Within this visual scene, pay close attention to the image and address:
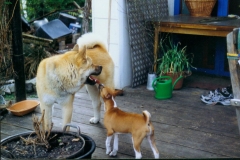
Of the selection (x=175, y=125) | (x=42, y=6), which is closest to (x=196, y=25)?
(x=175, y=125)

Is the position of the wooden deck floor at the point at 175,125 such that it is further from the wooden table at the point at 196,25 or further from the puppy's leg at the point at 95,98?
the wooden table at the point at 196,25

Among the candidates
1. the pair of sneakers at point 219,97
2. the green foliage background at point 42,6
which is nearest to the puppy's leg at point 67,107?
the pair of sneakers at point 219,97

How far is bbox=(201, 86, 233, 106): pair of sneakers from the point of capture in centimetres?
471

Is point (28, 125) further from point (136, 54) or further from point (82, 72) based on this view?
point (136, 54)

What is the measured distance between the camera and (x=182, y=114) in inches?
173

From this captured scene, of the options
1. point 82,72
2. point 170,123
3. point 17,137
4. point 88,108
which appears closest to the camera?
point 17,137

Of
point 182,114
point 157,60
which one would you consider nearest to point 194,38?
point 157,60

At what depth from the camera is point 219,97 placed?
15.7ft

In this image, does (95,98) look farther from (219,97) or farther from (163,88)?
(219,97)

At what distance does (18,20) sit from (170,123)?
2218 mm

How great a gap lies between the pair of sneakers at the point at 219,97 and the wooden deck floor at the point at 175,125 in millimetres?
81

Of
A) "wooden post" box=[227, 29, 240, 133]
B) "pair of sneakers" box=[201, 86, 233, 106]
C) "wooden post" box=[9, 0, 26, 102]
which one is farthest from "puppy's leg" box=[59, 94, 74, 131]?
"pair of sneakers" box=[201, 86, 233, 106]

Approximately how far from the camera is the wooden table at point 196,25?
4.79m

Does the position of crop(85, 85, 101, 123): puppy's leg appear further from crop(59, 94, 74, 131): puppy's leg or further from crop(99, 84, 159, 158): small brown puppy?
crop(99, 84, 159, 158): small brown puppy
